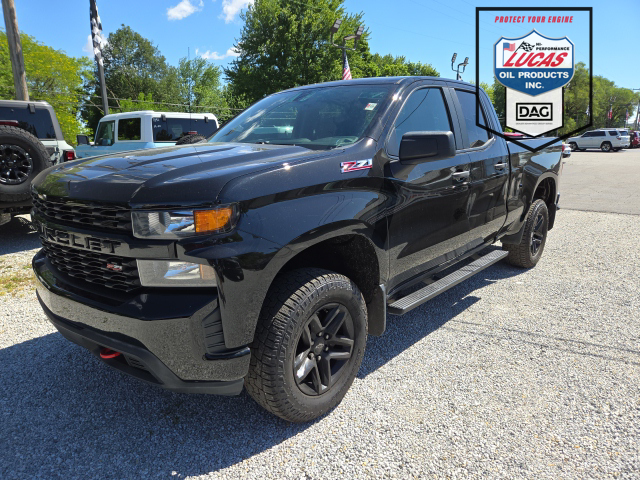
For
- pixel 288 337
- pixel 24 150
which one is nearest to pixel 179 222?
pixel 288 337

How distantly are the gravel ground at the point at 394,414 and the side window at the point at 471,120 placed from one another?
1.51 metres

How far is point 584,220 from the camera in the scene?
851 cm

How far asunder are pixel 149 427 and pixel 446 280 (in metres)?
2.24

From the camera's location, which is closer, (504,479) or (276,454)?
(504,479)

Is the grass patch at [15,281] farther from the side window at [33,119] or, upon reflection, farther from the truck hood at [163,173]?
the side window at [33,119]

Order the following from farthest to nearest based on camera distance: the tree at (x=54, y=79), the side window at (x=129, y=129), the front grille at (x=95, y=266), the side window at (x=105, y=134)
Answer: the tree at (x=54, y=79) < the side window at (x=105, y=134) < the side window at (x=129, y=129) < the front grille at (x=95, y=266)

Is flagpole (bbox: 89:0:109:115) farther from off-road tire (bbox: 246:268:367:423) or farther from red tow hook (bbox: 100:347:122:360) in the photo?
off-road tire (bbox: 246:268:367:423)

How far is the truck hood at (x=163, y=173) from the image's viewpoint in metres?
2.02

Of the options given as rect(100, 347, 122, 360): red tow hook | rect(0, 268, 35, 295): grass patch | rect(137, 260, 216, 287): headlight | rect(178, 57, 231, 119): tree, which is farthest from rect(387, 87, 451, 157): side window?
rect(178, 57, 231, 119): tree

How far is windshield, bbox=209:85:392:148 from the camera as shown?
2.93m

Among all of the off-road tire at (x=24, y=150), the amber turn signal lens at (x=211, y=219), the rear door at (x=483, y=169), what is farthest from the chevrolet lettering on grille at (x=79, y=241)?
the off-road tire at (x=24, y=150)

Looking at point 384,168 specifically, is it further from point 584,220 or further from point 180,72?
point 180,72

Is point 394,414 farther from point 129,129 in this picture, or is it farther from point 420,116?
point 129,129

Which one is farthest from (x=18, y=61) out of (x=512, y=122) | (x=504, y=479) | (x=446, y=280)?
(x=504, y=479)
